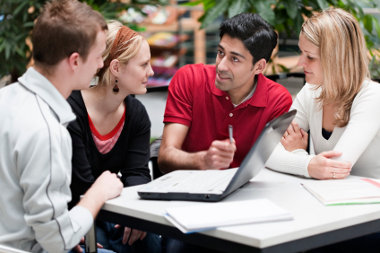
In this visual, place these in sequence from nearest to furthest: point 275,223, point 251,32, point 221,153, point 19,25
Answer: point 275,223 → point 221,153 → point 251,32 → point 19,25

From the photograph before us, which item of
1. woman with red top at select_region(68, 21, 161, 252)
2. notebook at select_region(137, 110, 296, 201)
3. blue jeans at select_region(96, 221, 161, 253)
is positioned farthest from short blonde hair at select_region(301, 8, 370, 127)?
blue jeans at select_region(96, 221, 161, 253)

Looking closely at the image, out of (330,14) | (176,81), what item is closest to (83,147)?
(176,81)

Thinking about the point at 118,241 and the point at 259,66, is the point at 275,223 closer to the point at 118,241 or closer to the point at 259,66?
the point at 118,241

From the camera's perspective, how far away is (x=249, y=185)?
1.67 m

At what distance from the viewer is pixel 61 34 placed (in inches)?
53.2

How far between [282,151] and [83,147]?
651 millimetres

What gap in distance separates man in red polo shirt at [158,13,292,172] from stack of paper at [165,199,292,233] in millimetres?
672

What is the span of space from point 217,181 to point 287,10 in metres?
1.78

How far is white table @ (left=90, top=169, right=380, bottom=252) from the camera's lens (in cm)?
125

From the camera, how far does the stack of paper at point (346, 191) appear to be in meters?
1.49

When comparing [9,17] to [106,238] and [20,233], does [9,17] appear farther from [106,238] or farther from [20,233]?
[20,233]

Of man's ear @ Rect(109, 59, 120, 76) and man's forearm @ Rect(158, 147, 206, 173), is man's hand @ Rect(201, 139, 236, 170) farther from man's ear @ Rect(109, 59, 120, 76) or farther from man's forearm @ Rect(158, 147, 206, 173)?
man's ear @ Rect(109, 59, 120, 76)

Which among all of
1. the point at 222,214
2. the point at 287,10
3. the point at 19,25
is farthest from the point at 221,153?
the point at 19,25

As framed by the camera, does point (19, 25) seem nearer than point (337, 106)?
No
